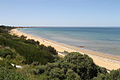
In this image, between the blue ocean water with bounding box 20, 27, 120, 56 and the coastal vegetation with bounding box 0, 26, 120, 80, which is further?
the blue ocean water with bounding box 20, 27, 120, 56

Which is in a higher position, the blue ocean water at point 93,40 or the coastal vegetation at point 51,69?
the coastal vegetation at point 51,69

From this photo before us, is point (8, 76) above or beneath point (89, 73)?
above

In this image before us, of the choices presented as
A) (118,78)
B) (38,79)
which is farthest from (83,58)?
(38,79)

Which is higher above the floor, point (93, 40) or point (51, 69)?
point (51, 69)

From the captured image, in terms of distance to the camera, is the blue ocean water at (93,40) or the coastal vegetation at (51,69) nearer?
A: the coastal vegetation at (51,69)

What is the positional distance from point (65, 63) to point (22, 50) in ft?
13.9

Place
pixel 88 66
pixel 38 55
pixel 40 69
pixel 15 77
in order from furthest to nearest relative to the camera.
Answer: pixel 38 55 < pixel 88 66 < pixel 40 69 < pixel 15 77

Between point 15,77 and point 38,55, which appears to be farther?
point 38,55

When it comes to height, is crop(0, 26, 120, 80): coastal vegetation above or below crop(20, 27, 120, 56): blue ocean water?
above

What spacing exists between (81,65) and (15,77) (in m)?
3.63

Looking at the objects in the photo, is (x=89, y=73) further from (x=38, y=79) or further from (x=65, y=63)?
(x=38, y=79)

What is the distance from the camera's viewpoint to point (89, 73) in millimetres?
6621

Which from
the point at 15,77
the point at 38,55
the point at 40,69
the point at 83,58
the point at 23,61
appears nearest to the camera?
the point at 15,77

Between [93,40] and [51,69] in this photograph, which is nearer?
[51,69]
